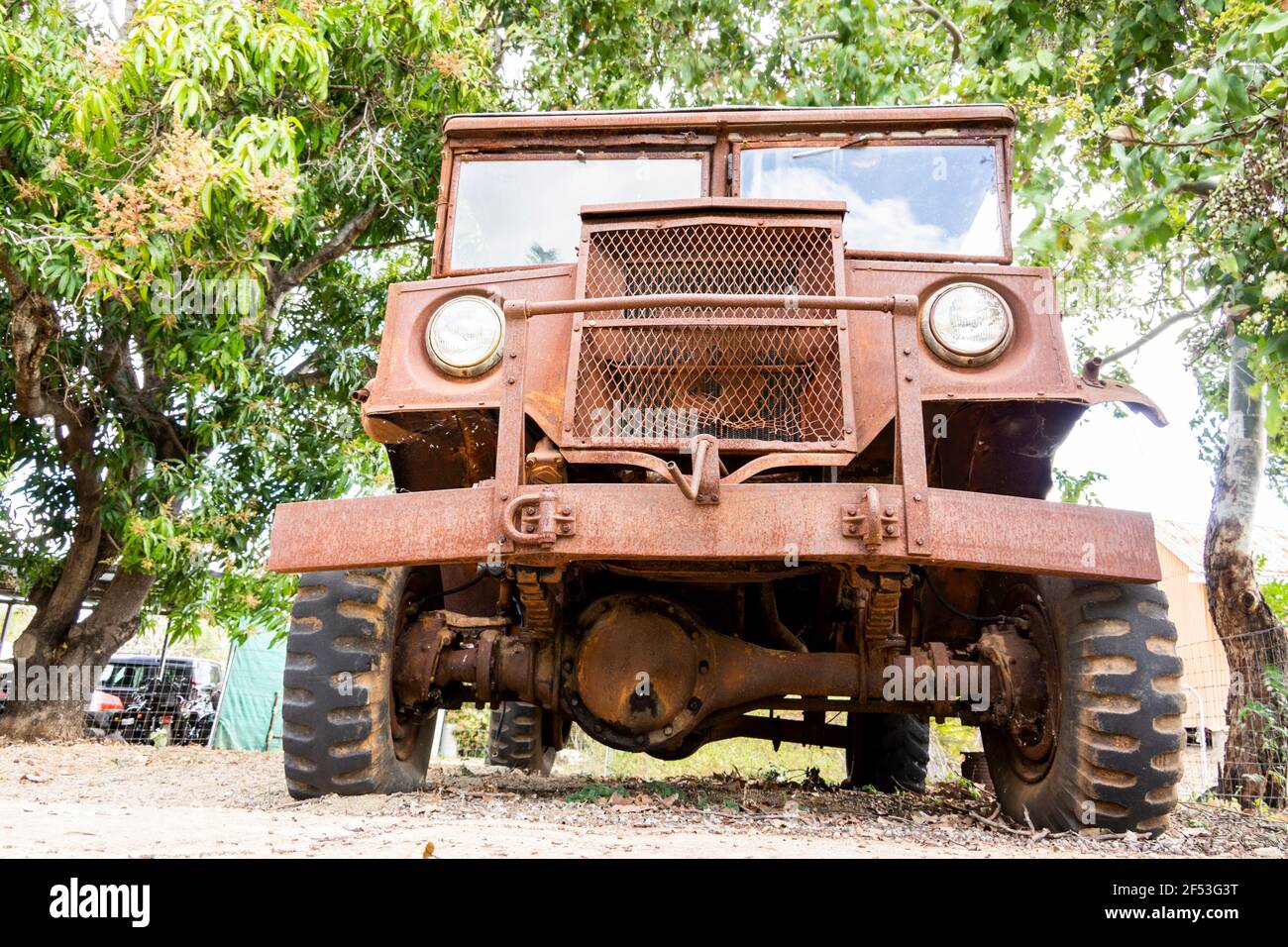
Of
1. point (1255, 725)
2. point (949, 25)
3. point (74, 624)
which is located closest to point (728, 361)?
point (1255, 725)

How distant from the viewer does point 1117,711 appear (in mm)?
3660

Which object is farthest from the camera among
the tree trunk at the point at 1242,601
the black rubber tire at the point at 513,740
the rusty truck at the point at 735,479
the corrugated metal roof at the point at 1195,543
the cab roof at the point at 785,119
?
the corrugated metal roof at the point at 1195,543

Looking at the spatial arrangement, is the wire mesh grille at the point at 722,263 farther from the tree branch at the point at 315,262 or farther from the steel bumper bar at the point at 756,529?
the tree branch at the point at 315,262

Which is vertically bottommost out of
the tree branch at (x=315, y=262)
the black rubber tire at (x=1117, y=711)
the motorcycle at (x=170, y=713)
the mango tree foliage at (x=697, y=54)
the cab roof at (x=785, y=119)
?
the motorcycle at (x=170, y=713)

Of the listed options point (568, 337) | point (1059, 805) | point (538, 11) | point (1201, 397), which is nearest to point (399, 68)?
point (538, 11)

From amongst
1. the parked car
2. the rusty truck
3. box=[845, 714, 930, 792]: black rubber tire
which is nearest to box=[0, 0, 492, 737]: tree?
the rusty truck

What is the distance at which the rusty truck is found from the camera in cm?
338

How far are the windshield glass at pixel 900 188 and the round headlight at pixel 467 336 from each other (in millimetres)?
1389

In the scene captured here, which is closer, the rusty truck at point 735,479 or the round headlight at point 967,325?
the rusty truck at point 735,479

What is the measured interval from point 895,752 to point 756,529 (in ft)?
14.3

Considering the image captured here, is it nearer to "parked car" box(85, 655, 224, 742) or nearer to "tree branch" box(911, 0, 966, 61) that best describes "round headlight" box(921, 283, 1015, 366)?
"tree branch" box(911, 0, 966, 61)

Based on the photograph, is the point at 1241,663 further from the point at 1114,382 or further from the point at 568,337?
the point at 568,337

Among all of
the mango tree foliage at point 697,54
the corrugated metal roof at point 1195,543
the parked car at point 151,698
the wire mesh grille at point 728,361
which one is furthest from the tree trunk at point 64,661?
the corrugated metal roof at point 1195,543

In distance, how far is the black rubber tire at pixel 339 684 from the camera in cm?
395
